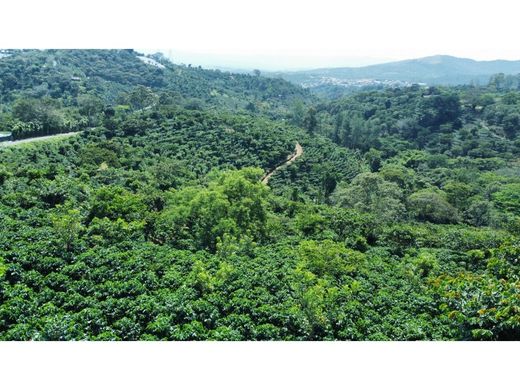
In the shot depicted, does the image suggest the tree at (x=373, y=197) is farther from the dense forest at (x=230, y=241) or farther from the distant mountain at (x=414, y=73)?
the distant mountain at (x=414, y=73)

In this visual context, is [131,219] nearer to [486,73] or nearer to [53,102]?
[53,102]

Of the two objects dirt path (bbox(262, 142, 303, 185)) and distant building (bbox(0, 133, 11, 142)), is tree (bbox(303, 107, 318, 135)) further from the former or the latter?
distant building (bbox(0, 133, 11, 142))

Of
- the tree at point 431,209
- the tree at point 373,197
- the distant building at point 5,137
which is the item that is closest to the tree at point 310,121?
the tree at point 431,209

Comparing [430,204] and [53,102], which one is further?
[53,102]

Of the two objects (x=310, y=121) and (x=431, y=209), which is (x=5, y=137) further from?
(x=310, y=121)

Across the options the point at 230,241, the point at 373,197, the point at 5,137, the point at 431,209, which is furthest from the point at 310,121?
the point at 230,241

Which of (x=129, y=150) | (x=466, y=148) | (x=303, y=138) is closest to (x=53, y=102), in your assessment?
(x=129, y=150)

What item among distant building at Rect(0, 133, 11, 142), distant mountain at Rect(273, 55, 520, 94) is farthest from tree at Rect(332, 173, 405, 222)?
distant mountain at Rect(273, 55, 520, 94)
